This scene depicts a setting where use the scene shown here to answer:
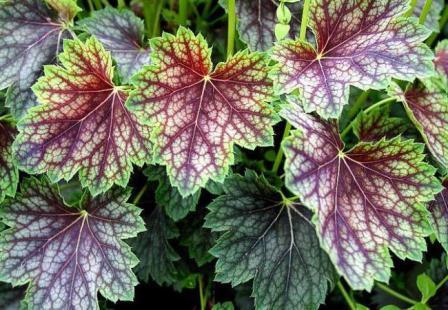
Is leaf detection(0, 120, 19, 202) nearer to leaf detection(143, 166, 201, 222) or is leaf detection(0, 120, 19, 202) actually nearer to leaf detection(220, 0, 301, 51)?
leaf detection(143, 166, 201, 222)

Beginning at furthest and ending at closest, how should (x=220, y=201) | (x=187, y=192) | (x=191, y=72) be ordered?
(x=220, y=201), (x=191, y=72), (x=187, y=192)

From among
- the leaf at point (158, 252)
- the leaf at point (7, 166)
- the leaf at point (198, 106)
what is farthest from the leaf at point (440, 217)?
the leaf at point (7, 166)

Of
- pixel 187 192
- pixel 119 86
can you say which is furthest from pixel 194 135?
pixel 119 86

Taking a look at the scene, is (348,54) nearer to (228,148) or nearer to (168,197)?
(228,148)

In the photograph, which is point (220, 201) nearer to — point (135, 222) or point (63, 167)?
point (135, 222)

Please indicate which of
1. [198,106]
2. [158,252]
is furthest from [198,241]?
[198,106]
